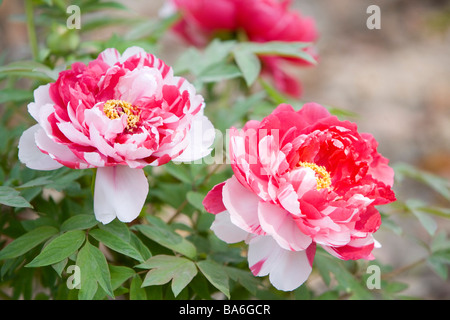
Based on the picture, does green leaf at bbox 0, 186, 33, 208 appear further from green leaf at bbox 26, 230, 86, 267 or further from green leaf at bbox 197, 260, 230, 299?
green leaf at bbox 197, 260, 230, 299

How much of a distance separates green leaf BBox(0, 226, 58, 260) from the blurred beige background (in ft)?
3.19

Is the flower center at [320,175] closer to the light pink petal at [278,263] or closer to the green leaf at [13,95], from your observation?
the light pink petal at [278,263]

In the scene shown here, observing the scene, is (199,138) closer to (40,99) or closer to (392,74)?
(40,99)

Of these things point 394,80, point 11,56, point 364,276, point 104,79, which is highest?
point 104,79

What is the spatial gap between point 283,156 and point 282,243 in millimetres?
82

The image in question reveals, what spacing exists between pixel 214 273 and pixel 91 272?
5.0 inches

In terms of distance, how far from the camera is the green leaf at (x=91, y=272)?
17.9 inches

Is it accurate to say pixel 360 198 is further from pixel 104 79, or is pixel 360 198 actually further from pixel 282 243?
pixel 104 79

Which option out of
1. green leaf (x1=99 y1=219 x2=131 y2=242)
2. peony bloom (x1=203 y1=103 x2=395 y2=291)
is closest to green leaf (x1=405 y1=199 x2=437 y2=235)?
peony bloom (x1=203 y1=103 x2=395 y2=291)

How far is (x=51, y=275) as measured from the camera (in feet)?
1.86

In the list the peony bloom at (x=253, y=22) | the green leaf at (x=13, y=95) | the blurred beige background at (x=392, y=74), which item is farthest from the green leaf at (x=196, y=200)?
the blurred beige background at (x=392, y=74)

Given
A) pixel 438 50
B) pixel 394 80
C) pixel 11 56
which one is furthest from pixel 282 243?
pixel 438 50

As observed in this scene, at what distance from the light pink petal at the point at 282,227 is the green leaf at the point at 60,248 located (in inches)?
7.2

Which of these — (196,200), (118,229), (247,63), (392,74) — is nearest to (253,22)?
(247,63)
